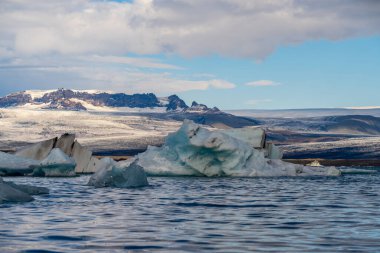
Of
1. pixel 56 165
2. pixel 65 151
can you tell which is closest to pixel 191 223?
pixel 56 165

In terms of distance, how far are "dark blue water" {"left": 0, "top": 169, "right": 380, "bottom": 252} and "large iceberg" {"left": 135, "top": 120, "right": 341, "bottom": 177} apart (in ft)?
46.9

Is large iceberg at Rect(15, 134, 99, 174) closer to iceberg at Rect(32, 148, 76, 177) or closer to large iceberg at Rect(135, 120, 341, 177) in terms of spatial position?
iceberg at Rect(32, 148, 76, 177)

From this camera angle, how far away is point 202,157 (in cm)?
4175

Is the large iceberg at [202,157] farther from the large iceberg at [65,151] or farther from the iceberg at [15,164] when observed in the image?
the large iceberg at [65,151]

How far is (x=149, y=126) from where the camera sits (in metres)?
189

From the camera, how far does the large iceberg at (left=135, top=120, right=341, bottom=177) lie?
40.2 metres

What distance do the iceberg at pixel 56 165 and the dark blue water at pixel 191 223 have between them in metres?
17.0

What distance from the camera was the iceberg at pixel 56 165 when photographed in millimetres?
42781

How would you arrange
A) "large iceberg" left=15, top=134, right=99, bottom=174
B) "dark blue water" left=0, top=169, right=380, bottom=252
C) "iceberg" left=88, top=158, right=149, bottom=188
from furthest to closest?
"large iceberg" left=15, top=134, right=99, bottom=174
"iceberg" left=88, top=158, right=149, bottom=188
"dark blue water" left=0, top=169, right=380, bottom=252

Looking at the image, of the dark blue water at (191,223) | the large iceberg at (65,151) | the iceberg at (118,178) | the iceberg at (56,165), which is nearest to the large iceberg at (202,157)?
the iceberg at (56,165)

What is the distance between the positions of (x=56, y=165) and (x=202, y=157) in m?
9.31

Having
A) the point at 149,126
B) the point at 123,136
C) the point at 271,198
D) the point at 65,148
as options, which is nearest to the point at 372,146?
the point at 123,136

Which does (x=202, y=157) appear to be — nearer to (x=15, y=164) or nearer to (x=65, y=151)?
(x=15, y=164)

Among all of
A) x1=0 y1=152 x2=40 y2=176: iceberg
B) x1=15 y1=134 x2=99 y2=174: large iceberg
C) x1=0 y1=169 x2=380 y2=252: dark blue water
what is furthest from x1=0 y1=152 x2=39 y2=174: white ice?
→ x1=0 y1=169 x2=380 y2=252: dark blue water
